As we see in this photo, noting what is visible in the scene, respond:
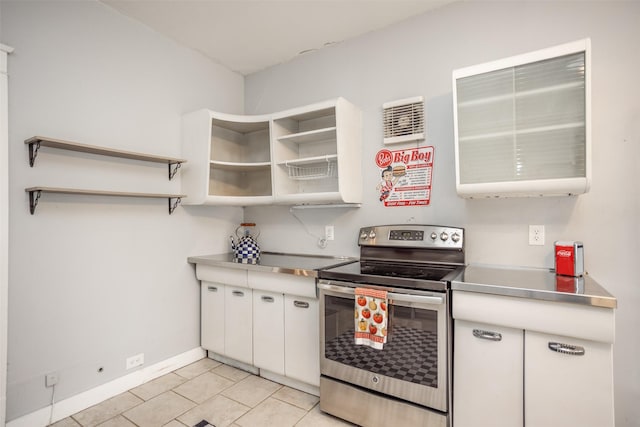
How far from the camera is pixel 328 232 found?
2787 mm

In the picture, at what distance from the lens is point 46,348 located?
198 centimetres

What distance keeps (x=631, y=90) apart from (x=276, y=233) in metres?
2.66

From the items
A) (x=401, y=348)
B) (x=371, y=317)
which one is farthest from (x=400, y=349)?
(x=371, y=317)

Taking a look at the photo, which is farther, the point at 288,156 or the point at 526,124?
the point at 288,156

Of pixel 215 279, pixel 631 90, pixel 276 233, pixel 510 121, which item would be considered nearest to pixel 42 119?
pixel 215 279

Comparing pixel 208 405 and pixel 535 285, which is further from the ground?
pixel 535 285

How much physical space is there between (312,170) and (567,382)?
2159 millimetres

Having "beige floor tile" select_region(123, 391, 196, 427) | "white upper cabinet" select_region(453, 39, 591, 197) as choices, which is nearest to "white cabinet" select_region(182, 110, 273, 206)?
"beige floor tile" select_region(123, 391, 196, 427)

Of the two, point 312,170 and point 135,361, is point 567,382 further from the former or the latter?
point 135,361

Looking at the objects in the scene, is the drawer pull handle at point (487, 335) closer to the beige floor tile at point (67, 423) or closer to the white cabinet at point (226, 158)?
the white cabinet at point (226, 158)

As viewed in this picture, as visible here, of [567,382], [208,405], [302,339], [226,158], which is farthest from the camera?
[226,158]

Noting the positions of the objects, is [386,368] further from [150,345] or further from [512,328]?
[150,345]

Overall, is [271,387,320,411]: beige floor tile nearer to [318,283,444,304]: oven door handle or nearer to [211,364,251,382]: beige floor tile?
[211,364,251,382]: beige floor tile

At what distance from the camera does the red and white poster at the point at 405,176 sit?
234 cm
